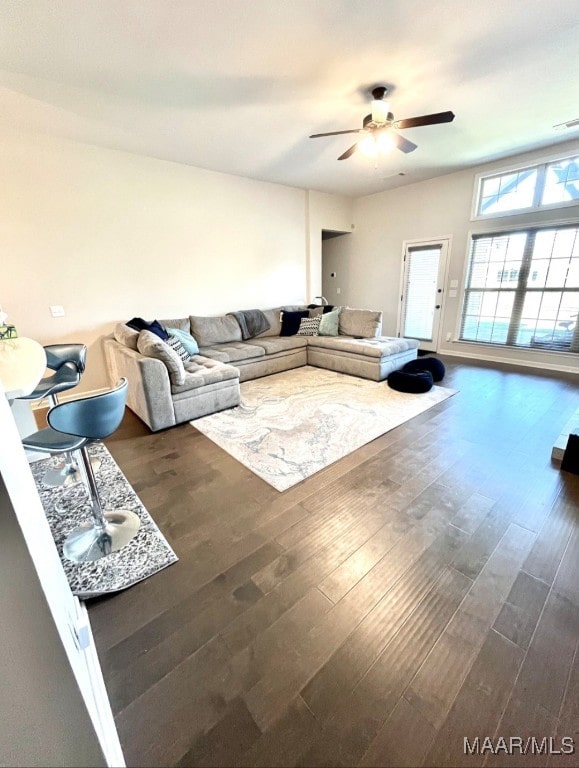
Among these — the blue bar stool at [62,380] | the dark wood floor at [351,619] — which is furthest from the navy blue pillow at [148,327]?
the dark wood floor at [351,619]

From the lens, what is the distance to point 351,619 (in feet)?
4.40

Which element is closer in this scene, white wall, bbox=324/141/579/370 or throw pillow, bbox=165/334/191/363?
throw pillow, bbox=165/334/191/363

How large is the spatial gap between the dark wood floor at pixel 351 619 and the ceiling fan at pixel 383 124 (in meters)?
2.88

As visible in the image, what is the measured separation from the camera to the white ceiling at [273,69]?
6.39 ft

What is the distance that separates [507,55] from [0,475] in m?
3.90

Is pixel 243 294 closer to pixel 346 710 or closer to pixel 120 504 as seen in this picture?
pixel 120 504

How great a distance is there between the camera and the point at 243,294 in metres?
5.34

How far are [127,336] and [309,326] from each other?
292 cm

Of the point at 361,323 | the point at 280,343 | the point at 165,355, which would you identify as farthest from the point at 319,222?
the point at 165,355

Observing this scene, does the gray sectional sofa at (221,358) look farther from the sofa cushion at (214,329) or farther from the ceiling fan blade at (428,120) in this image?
the ceiling fan blade at (428,120)

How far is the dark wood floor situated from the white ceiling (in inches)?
117

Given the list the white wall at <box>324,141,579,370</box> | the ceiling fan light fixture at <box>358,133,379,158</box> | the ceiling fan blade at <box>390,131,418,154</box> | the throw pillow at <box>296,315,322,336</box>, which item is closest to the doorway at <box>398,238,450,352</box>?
the white wall at <box>324,141,579,370</box>

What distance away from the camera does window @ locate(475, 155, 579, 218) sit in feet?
14.0

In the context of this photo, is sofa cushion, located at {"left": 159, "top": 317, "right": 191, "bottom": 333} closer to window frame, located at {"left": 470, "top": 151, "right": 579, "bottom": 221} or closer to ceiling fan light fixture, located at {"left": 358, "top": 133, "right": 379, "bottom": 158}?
ceiling fan light fixture, located at {"left": 358, "top": 133, "right": 379, "bottom": 158}
